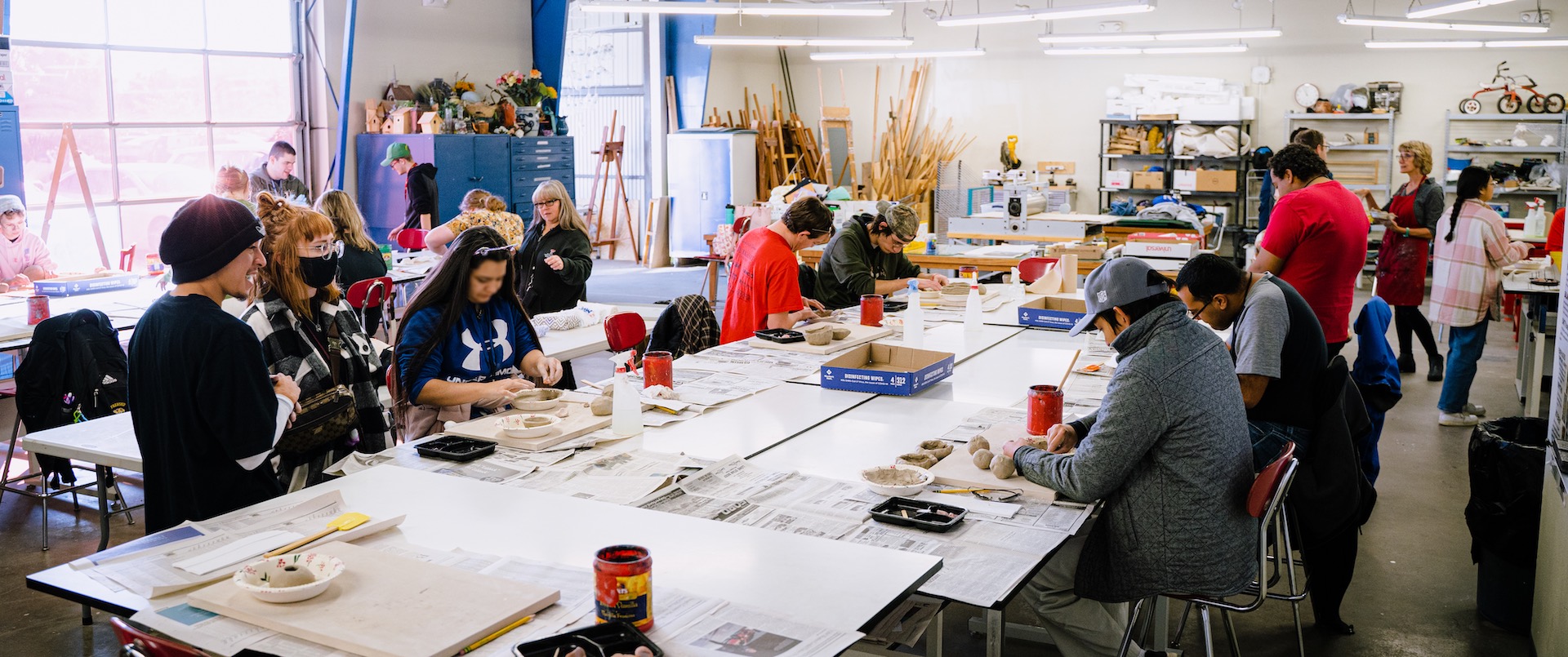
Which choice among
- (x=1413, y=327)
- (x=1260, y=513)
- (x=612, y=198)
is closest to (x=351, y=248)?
(x=1260, y=513)

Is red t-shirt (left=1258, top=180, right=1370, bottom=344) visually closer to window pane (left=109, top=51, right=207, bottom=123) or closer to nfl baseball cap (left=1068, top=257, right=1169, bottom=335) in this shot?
nfl baseball cap (left=1068, top=257, right=1169, bottom=335)

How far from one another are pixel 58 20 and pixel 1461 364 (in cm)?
962

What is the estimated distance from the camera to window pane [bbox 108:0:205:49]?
9039mm

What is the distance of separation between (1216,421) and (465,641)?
1761 mm

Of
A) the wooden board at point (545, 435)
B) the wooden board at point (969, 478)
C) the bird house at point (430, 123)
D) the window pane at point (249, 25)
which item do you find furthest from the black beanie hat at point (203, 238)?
the bird house at point (430, 123)

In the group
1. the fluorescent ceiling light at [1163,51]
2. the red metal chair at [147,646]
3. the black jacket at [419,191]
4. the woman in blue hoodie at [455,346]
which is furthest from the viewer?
the fluorescent ceiling light at [1163,51]

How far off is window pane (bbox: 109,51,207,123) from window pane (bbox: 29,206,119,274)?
2.62 feet

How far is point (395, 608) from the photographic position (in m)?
1.91

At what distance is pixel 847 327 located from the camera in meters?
4.98

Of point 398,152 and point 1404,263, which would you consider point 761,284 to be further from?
point 398,152

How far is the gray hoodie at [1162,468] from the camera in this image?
105 inches

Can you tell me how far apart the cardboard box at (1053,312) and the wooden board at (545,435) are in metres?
2.63

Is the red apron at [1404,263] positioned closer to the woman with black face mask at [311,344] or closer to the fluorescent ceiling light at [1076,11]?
the fluorescent ceiling light at [1076,11]

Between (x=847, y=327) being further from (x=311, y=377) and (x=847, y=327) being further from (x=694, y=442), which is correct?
(x=311, y=377)
